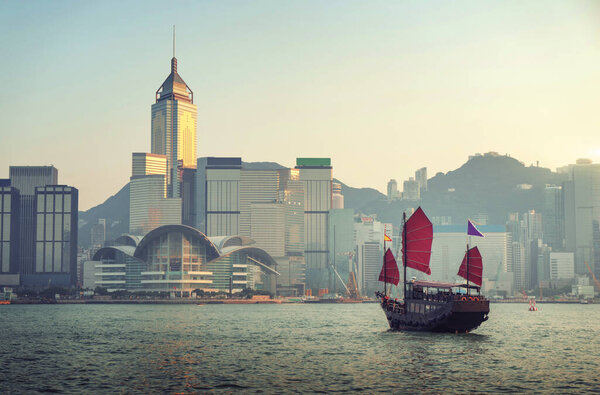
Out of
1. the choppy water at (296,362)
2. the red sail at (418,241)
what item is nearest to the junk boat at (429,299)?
the red sail at (418,241)

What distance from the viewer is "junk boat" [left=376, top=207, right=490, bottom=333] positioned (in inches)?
4262

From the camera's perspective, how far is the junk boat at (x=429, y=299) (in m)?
108

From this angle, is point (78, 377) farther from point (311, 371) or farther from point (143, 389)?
point (311, 371)

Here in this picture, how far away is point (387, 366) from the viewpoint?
79.9m

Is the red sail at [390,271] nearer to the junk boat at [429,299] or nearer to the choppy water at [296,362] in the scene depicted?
the junk boat at [429,299]

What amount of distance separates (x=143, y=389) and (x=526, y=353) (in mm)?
49003

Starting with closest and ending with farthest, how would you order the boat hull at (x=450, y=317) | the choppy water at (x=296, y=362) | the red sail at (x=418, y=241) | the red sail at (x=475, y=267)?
the choppy water at (x=296, y=362) < the boat hull at (x=450, y=317) < the red sail at (x=475, y=267) < the red sail at (x=418, y=241)

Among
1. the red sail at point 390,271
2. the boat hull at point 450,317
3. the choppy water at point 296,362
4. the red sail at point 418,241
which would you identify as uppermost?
the red sail at point 418,241

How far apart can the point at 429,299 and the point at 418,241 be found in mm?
9321

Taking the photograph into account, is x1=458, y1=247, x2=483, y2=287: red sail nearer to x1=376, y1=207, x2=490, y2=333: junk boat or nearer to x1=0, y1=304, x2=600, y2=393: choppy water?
x1=376, y1=207, x2=490, y2=333: junk boat

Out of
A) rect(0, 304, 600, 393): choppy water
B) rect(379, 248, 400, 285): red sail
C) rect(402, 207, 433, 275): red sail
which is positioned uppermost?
rect(402, 207, 433, 275): red sail

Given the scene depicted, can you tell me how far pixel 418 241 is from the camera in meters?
122

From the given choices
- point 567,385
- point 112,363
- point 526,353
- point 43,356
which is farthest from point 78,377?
point 526,353

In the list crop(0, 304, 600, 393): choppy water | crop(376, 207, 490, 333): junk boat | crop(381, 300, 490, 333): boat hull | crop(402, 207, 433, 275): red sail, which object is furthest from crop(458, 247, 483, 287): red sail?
crop(0, 304, 600, 393): choppy water
